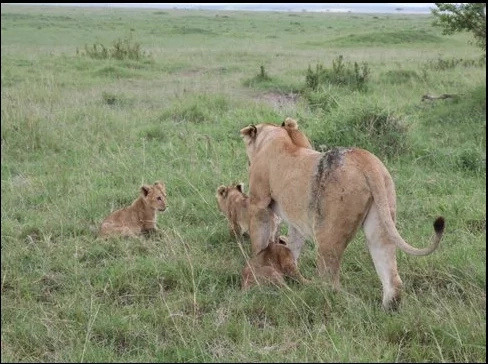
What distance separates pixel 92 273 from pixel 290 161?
5.63ft

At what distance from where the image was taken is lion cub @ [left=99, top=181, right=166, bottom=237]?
561 centimetres

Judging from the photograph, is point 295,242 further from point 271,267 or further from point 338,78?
point 338,78

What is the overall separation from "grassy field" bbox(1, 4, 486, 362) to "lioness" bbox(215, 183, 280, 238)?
0.16 metres

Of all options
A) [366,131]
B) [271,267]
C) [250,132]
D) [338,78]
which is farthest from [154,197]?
[338,78]

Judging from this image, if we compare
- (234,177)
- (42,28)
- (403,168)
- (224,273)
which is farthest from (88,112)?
(42,28)

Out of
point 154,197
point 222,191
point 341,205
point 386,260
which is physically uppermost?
point 341,205

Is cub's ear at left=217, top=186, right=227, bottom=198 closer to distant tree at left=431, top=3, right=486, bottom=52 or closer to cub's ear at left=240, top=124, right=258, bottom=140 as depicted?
cub's ear at left=240, top=124, right=258, bottom=140

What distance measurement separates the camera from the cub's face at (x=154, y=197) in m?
5.83

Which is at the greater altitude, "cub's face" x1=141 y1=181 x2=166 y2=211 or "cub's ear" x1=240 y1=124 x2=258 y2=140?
"cub's ear" x1=240 y1=124 x2=258 y2=140

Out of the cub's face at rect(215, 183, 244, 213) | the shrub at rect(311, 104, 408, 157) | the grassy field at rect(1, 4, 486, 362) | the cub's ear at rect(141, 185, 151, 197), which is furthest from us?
the shrub at rect(311, 104, 408, 157)

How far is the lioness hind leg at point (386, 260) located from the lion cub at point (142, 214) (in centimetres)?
246

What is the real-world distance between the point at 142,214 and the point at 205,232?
0.69 meters

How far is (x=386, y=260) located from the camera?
3.80 meters

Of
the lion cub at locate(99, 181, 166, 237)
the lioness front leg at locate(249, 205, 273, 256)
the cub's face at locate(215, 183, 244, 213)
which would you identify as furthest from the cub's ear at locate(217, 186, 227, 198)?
the lioness front leg at locate(249, 205, 273, 256)
